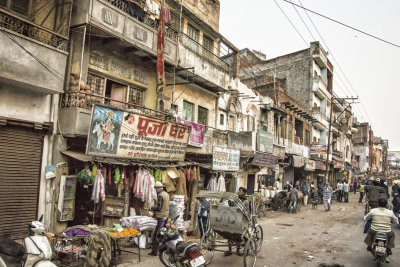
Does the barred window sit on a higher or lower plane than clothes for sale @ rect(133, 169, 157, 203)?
higher

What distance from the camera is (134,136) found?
10469 millimetres

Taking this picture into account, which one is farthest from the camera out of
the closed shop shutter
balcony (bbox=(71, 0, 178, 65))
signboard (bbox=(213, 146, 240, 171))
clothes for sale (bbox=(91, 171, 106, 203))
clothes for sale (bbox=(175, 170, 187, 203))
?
signboard (bbox=(213, 146, 240, 171))

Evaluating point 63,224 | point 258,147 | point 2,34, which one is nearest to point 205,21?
point 258,147

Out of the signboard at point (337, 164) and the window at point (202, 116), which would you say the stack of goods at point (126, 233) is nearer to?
the window at point (202, 116)

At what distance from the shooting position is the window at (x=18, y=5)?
8.40 meters

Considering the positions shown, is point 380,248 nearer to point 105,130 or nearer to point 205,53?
point 105,130

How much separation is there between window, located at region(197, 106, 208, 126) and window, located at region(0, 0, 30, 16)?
9.83 metres

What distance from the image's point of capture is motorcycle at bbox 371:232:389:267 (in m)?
6.95

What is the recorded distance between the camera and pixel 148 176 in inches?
409

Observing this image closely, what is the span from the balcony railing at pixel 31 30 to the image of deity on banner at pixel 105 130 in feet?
7.78

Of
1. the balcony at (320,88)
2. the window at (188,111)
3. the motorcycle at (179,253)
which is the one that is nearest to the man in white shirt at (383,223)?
the motorcycle at (179,253)

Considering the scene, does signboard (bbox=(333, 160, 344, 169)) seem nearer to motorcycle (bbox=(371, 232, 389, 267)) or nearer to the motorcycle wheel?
motorcycle (bbox=(371, 232, 389, 267))

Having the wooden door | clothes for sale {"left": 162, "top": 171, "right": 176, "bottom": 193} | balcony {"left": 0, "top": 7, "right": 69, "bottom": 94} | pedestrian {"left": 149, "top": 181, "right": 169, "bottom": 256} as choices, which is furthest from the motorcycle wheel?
the wooden door

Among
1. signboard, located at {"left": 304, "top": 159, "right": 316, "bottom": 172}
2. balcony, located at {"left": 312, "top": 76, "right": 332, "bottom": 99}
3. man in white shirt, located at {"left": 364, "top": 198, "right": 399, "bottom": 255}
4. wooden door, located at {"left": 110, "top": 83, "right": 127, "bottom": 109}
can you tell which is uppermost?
balcony, located at {"left": 312, "top": 76, "right": 332, "bottom": 99}
